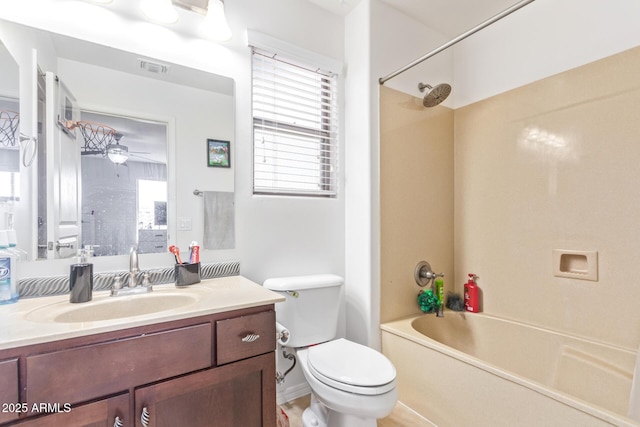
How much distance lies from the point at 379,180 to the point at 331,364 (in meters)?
1.10

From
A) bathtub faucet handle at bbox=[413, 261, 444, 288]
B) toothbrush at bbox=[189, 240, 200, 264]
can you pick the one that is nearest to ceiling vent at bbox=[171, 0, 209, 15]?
toothbrush at bbox=[189, 240, 200, 264]

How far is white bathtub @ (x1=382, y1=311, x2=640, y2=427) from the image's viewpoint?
1251mm

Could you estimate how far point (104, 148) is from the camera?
1.33 metres

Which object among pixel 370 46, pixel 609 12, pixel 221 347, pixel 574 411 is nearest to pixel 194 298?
pixel 221 347

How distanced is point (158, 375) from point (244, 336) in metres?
0.29

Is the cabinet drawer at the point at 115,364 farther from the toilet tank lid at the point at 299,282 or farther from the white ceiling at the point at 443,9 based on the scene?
the white ceiling at the point at 443,9

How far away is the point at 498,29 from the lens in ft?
6.91

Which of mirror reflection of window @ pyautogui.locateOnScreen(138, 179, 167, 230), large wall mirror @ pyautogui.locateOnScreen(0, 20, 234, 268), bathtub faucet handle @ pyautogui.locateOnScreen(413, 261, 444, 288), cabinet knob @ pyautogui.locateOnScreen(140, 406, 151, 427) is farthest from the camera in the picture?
bathtub faucet handle @ pyautogui.locateOnScreen(413, 261, 444, 288)

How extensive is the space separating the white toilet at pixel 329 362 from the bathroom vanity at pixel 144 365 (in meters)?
0.27

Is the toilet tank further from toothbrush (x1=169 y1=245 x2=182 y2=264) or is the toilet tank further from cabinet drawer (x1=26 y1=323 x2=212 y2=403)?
cabinet drawer (x1=26 y1=323 x2=212 y2=403)

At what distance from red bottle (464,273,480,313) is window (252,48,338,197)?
1.17m

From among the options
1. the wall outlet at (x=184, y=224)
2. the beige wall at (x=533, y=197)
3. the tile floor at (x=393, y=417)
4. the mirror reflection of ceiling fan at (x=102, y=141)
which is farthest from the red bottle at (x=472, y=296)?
the mirror reflection of ceiling fan at (x=102, y=141)

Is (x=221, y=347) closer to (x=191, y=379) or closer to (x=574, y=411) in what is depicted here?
(x=191, y=379)

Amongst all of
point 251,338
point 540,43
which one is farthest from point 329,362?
point 540,43
